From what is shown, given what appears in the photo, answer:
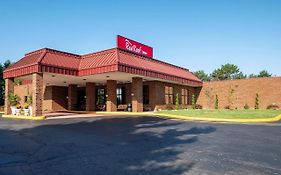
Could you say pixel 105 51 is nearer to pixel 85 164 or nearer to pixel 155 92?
pixel 155 92

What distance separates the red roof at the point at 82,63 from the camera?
21.5 meters

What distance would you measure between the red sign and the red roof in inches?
107

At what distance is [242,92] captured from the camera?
32.8 meters

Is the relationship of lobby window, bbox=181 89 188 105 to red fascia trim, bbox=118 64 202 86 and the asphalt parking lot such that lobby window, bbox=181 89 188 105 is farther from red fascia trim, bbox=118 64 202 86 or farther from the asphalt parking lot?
the asphalt parking lot

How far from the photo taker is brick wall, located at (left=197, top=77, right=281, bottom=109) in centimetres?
3041

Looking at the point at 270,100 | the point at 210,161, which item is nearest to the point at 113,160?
the point at 210,161

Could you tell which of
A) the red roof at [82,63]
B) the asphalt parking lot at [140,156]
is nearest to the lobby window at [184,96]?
the red roof at [82,63]

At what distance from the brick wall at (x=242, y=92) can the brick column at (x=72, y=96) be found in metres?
19.1

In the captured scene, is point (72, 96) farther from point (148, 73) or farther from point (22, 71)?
point (148, 73)

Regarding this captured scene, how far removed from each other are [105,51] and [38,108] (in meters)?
8.44

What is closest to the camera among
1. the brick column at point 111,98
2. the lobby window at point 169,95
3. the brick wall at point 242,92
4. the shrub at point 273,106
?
the brick column at point 111,98

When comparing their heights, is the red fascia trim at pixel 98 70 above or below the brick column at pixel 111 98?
above

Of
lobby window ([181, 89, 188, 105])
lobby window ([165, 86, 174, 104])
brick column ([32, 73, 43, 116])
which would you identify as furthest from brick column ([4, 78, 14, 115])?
lobby window ([181, 89, 188, 105])

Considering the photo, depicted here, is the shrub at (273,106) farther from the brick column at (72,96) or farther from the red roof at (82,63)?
the brick column at (72,96)
